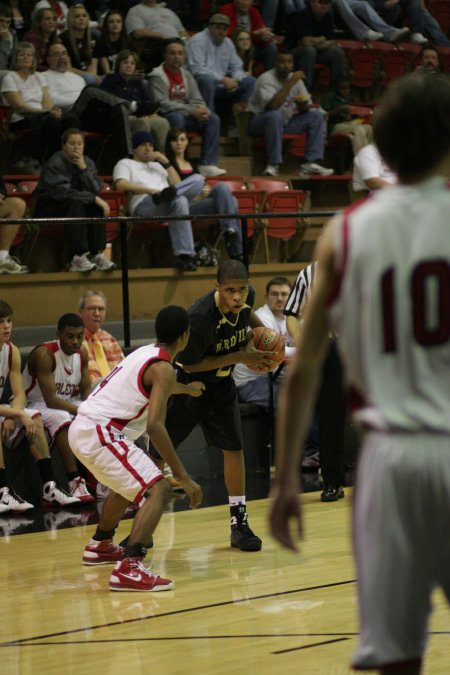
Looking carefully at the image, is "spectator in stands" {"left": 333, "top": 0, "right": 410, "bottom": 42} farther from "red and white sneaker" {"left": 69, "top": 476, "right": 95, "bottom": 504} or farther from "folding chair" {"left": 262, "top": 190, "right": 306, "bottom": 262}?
"red and white sneaker" {"left": 69, "top": 476, "right": 95, "bottom": 504}

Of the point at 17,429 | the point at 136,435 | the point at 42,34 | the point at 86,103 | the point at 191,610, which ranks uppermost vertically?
the point at 42,34

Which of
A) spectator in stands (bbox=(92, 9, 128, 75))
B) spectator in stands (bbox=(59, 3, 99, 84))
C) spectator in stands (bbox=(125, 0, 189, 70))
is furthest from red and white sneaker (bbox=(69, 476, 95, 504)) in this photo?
spectator in stands (bbox=(125, 0, 189, 70))

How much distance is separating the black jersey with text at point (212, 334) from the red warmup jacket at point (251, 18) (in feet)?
25.1

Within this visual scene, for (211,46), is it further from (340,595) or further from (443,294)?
(443,294)

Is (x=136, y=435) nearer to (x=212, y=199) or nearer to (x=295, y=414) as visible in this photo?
(x=295, y=414)

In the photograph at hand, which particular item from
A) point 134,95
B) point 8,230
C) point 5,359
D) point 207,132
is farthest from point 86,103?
point 5,359

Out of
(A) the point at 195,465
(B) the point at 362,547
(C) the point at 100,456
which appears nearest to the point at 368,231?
(B) the point at 362,547

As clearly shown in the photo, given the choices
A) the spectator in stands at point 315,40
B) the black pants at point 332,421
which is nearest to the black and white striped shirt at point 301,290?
the black pants at point 332,421

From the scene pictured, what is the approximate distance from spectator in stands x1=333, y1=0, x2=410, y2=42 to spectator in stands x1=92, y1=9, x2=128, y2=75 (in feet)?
13.3

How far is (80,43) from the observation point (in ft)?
37.6

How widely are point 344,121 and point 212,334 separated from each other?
22.9 ft

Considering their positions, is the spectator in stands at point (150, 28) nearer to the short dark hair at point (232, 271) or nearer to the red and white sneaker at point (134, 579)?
the short dark hair at point (232, 271)

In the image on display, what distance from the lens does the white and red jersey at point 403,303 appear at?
7.00 ft

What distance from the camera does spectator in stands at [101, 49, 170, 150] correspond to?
10.5 m
